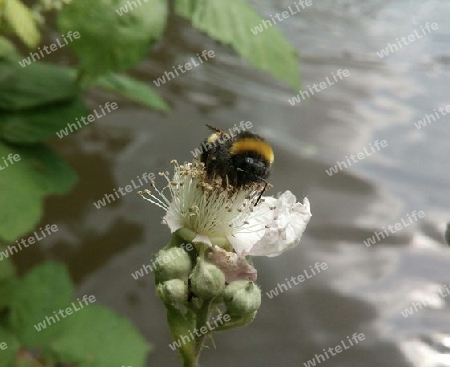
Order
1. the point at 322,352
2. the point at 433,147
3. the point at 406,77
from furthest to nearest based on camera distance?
the point at 406,77
the point at 433,147
the point at 322,352

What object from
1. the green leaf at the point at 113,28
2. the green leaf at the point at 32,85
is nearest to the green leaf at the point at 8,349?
the green leaf at the point at 32,85

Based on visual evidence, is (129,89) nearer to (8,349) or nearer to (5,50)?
(5,50)

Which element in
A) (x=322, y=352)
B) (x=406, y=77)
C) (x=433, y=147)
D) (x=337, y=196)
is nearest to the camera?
(x=322, y=352)

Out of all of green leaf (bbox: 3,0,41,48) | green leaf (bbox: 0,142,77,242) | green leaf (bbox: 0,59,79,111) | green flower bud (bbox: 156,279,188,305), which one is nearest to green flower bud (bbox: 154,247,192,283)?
green flower bud (bbox: 156,279,188,305)

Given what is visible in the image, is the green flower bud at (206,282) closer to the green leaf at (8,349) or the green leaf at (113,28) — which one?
the green leaf at (113,28)

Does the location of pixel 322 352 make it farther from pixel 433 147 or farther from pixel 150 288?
pixel 433 147

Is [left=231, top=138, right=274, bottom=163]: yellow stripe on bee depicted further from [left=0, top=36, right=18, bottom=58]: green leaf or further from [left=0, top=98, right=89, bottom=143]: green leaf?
[left=0, top=36, right=18, bottom=58]: green leaf

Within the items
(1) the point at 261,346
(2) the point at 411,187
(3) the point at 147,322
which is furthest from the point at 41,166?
(2) the point at 411,187
